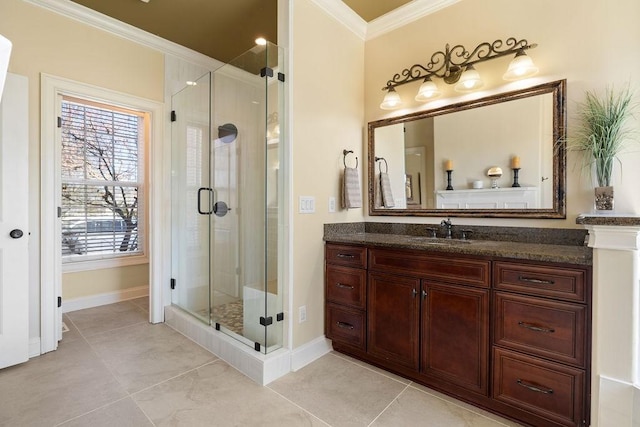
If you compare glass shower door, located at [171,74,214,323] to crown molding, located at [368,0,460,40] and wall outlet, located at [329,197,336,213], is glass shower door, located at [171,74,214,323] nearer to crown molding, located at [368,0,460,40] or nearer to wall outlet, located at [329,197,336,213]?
wall outlet, located at [329,197,336,213]

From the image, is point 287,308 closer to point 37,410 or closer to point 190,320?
point 190,320

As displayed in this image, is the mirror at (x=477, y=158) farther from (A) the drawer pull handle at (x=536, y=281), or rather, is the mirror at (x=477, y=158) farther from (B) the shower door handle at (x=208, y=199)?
(B) the shower door handle at (x=208, y=199)

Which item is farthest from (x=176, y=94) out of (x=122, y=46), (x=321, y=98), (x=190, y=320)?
(x=190, y=320)

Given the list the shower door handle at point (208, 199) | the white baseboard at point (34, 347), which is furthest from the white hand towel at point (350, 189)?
the white baseboard at point (34, 347)

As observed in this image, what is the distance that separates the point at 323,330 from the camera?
2426 mm

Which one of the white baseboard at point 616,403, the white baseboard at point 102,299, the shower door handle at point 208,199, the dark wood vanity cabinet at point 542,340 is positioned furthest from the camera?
the white baseboard at point 102,299

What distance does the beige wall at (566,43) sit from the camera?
170cm

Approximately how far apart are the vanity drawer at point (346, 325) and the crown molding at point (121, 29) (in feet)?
9.60

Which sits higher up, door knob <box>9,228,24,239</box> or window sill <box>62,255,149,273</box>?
door knob <box>9,228,24,239</box>

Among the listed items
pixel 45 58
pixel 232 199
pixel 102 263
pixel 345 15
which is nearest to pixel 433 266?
pixel 232 199

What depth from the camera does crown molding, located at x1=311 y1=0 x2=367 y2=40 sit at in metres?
2.38

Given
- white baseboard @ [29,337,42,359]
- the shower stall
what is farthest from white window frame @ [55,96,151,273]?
white baseboard @ [29,337,42,359]

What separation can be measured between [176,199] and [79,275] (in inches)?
59.8

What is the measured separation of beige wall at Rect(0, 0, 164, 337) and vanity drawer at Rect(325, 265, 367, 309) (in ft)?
7.39
